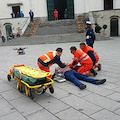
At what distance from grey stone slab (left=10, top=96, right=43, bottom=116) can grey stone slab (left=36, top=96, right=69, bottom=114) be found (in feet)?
0.47

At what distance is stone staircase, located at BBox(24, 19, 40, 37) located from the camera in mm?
21859

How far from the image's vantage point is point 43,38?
20.1 metres

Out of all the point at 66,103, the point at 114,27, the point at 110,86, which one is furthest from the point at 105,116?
the point at 114,27

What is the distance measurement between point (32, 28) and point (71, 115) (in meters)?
21.4

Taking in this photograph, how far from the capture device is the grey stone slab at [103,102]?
358cm

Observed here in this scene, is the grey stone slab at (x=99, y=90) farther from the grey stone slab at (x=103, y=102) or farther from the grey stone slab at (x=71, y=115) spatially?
the grey stone slab at (x=71, y=115)

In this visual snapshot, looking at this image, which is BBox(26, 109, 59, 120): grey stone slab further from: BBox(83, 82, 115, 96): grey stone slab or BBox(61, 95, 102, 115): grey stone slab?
BBox(83, 82, 115, 96): grey stone slab

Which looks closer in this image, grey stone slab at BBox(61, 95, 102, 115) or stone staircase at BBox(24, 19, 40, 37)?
grey stone slab at BBox(61, 95, 102, 115)

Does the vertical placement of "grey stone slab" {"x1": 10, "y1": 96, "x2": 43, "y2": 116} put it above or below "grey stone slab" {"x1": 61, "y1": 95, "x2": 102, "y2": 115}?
below

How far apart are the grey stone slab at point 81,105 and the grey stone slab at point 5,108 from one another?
1.14m

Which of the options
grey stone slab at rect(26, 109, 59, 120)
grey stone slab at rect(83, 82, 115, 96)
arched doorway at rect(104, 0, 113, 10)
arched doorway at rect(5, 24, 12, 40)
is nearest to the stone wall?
arched doorway at rect(104, 0, 113, 10)

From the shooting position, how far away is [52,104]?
3867 mm

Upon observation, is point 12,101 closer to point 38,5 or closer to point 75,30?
point 75,30

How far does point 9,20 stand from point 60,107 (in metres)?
24.5
